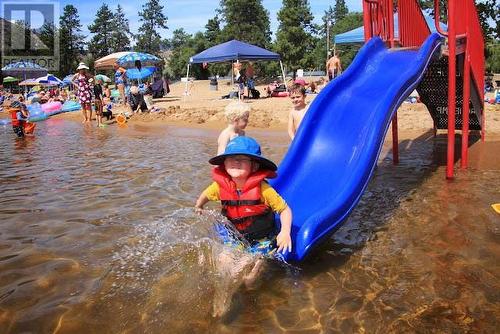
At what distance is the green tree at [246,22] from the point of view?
165ft

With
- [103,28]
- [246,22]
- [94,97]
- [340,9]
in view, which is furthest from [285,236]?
[340,9]

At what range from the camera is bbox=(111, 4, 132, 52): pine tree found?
252ft

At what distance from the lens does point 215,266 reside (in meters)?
3.39

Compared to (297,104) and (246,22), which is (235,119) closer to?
(297,104)

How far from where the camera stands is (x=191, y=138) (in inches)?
450

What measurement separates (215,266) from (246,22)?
51.4 meters

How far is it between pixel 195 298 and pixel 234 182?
860mm

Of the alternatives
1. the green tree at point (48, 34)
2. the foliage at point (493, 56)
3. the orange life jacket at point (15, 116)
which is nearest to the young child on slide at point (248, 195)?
the orange life jacket at point (15, 116)

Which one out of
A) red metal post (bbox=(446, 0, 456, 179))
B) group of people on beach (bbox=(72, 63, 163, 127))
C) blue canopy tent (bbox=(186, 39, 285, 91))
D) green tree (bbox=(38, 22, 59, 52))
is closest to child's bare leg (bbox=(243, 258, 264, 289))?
red metal post (bbox=(446, 0, 456, 179))

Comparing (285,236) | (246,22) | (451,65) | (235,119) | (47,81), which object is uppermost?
(246,22)

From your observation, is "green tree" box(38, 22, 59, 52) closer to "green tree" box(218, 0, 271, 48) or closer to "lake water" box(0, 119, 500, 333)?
"green tree" box(218, 0, 271, 48)

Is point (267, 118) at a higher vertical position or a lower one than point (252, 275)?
higher

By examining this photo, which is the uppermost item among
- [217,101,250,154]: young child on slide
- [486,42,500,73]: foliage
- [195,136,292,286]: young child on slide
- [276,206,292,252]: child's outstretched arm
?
[486,42,500,73]: foliage

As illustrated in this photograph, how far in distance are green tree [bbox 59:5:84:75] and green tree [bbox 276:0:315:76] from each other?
33.8 m
